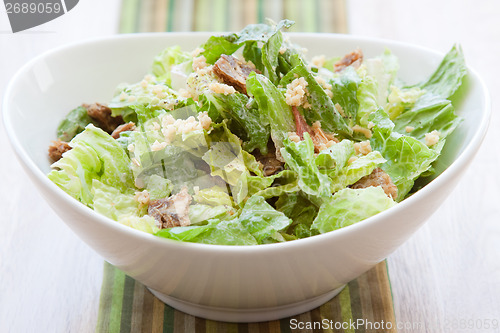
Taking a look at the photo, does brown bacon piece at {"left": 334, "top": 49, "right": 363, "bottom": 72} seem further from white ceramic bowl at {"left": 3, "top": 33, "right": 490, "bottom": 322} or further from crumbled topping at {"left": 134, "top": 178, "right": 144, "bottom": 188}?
crumbled topping at {"left": 134, "top": 178, "right": 144, "bottom": 188}

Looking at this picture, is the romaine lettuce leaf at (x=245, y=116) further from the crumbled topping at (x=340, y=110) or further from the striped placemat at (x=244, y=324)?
the striped placemat at (x=244, y=324)

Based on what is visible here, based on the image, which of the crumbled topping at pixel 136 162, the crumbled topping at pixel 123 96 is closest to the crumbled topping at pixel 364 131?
the crumbled topping at pixel 136 162

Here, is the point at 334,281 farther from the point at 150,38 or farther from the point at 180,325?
the point at 150,38

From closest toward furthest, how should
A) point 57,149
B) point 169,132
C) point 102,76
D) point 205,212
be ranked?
point 205,212, point 169,132, point 57,149, point 102,76

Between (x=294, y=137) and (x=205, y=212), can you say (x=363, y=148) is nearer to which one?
(x=294, y=137)

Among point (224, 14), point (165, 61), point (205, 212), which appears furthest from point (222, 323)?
point (224, 14)

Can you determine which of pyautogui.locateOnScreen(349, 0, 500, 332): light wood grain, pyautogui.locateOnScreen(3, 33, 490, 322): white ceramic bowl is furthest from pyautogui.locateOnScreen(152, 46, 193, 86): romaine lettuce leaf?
pyautogui.locateOnScreen(349, 0, 500, 332): light wood grain
